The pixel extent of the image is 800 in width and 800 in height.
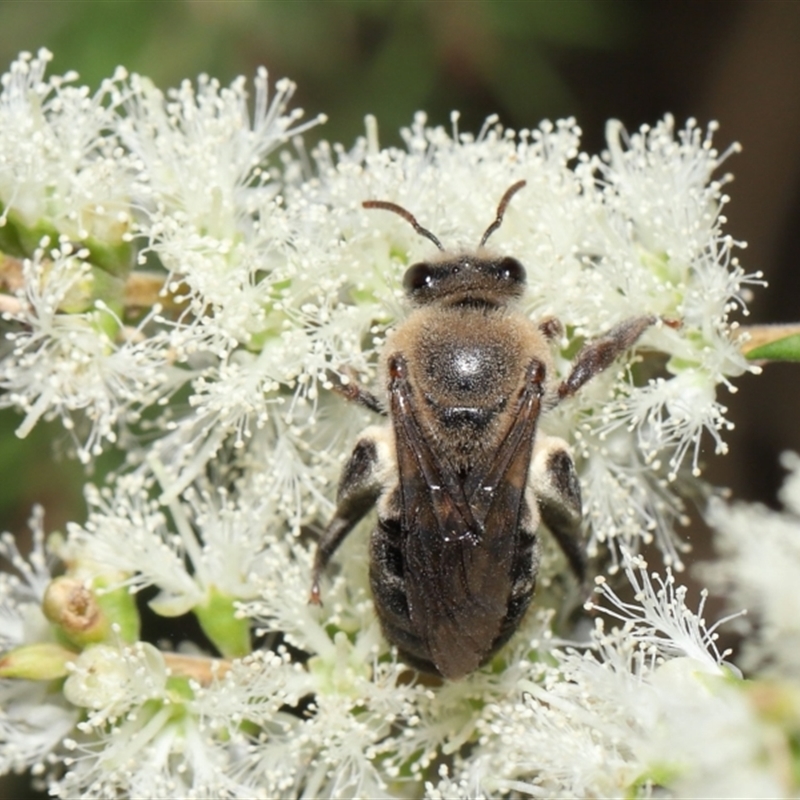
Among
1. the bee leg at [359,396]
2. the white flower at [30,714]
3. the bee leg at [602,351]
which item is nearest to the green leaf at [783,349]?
the bee leg at [602,351]

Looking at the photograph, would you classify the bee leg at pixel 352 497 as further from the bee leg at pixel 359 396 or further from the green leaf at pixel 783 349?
the green leaf at pixel 783 349

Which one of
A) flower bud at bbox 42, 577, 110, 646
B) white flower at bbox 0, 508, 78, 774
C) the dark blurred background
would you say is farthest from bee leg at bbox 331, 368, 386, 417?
the dark blurred background

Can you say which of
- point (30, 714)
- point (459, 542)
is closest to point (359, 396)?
point (459, 542)

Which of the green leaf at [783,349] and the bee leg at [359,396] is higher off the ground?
the green leaf at [783,349]

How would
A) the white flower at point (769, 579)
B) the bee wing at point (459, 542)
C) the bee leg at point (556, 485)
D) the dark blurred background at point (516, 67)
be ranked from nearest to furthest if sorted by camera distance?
the white flower at point (769, 579), the bee wing at point (459, 542), the bee leg at point (556, 485), the dark blurred background at point (516, 67)

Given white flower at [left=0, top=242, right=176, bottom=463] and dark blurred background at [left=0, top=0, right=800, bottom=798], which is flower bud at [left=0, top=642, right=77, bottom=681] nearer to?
white flower at [left=0, top=242, right=176, bottom=463]

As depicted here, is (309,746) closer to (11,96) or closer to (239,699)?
(239,699)

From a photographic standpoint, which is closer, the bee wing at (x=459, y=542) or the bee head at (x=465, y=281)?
the bee wing at (x=459, y=542)

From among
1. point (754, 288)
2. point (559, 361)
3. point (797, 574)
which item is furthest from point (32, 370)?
point (754, 288)

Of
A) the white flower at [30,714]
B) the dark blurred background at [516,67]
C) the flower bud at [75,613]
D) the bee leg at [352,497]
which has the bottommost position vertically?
the white flower at [30,714]
